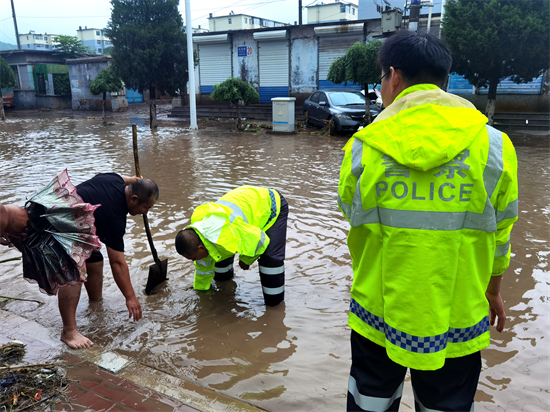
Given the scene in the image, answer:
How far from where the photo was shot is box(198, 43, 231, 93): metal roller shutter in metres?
22.5

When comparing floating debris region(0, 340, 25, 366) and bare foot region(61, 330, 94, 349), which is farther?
bare foot region(61, 330, 94, 349)

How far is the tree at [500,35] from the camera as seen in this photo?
38.5 feet

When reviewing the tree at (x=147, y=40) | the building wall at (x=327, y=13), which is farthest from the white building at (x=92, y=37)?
the tree at (x=147, y=40)

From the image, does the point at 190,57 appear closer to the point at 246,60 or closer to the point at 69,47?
the point at 246,60

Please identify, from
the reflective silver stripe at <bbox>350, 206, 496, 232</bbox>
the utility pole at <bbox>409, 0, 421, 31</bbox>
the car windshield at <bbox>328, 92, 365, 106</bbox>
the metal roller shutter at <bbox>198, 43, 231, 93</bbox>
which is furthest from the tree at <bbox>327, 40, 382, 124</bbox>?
the reflective silver stripe at <bbox>350, 206, 496, 232</bbox>

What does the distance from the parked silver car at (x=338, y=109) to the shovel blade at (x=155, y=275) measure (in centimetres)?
1058

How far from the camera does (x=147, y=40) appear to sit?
→ 53.4ft

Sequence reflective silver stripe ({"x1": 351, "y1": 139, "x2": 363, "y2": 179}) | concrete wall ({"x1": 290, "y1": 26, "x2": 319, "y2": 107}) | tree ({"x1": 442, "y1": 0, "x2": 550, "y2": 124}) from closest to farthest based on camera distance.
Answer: reflective silver stripe ({"x1": 351, "y1": 139, "x2": 363, "y2": 179}) → tree ({"x1": 442, "y1": 0, "x2": 550, "y2": 124}) → concrete wall ({"x1": 290, "y1": 26, "x2": 319, "y2": 107})

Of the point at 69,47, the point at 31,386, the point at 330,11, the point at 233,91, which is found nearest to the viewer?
the point at 31,386

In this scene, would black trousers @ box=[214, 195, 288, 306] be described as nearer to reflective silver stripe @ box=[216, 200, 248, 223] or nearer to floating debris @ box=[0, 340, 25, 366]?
reflective silver stripe @ box=[216, 200, 248, 223]

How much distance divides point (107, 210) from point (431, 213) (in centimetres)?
257

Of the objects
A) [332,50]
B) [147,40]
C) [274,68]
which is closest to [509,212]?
[147,40]

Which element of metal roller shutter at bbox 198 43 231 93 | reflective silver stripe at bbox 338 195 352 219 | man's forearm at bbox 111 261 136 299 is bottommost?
man's forearm at bbox 111 261 136 299

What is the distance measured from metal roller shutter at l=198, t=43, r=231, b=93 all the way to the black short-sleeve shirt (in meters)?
20.1
